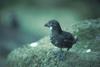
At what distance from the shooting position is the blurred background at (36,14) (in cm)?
1506

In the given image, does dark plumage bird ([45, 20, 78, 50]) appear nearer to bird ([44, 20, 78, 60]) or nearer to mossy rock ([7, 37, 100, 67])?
bird ([44, 20, 78, 60])

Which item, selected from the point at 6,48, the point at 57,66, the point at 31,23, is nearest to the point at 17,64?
the point at 57,66

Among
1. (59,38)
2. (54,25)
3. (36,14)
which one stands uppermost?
(36,14)

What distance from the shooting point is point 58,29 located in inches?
304

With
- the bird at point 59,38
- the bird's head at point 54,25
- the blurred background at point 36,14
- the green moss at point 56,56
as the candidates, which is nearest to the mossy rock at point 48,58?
the green moss at point 56,56

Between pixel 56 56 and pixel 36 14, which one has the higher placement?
pixel 36 14

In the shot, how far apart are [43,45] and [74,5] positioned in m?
7.10

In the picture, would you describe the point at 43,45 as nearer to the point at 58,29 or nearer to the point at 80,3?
the point at 58,29

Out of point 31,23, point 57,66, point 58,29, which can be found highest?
point 31,23

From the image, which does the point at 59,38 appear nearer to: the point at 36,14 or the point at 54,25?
the point at 54,25

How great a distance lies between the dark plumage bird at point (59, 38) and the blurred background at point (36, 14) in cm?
708

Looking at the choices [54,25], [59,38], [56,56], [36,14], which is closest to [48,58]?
[56,56]

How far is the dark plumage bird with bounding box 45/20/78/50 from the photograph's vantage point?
25.0 feet

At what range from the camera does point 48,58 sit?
771cm
